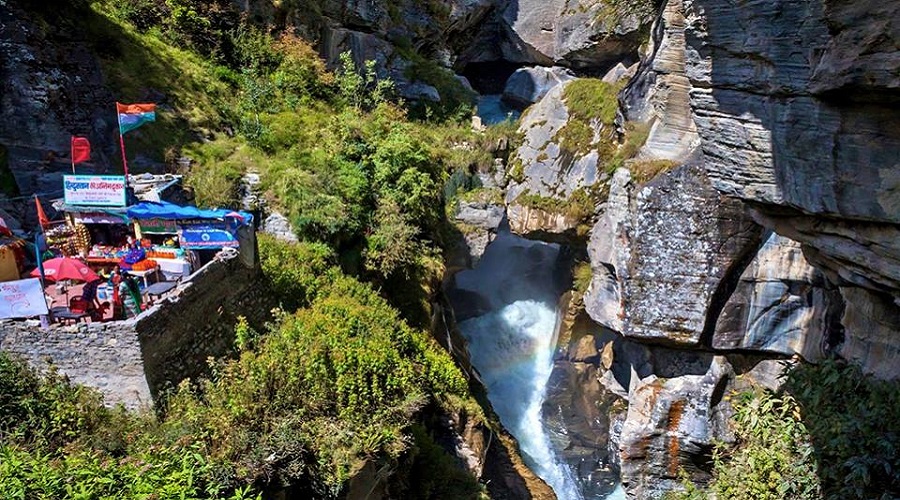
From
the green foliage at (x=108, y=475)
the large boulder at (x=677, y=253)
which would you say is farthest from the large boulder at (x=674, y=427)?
the green foliage at (x=108, y=475)

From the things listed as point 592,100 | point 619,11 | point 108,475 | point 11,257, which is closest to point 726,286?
point 592,100

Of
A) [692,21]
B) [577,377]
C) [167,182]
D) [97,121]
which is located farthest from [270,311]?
[577,377]

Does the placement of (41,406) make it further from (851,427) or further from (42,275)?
(851,427)

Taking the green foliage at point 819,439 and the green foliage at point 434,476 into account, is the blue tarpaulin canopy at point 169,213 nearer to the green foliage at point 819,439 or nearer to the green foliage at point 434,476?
the green foliage at point 434,476

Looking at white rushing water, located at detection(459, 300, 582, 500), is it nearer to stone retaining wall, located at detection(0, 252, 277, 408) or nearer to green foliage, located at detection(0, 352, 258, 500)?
stone retaining wall, located at detection(0, 252, 277, 408)

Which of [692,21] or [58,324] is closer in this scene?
[692,21]

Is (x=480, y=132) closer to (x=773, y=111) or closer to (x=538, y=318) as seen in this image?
(x=538, y=318)
